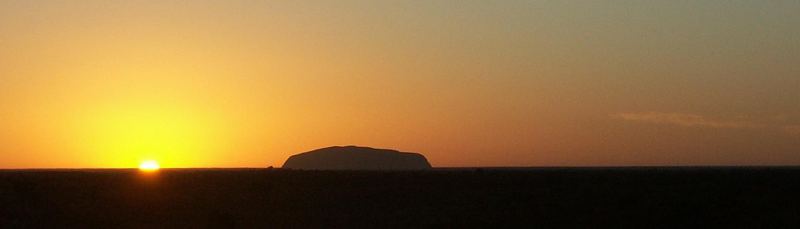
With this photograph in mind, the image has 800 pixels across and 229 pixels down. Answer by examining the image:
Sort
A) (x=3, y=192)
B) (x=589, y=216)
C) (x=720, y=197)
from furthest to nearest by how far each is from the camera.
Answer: (x=720, y=197)
(x=3, y=192)
(x=589, y=216)

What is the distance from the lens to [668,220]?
45.7m

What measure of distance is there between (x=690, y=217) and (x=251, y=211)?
57.2ft

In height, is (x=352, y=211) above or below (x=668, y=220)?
above

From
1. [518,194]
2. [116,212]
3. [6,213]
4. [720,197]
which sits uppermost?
[518,194]

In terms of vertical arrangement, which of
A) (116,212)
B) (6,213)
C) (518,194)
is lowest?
(6,213)

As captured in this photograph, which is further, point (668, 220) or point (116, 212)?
point (116, 212)

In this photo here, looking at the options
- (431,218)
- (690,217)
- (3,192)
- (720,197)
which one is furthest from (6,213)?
(720,197)

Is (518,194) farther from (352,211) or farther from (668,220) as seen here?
(668,220)

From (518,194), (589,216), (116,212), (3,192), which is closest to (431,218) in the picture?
(589,216)

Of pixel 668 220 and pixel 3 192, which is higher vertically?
pixel 3 192

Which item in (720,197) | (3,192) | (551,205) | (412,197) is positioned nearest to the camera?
(3,192)

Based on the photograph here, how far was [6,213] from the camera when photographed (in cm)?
4475

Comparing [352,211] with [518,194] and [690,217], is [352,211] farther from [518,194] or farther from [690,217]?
[518,194]

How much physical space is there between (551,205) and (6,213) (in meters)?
23.8
